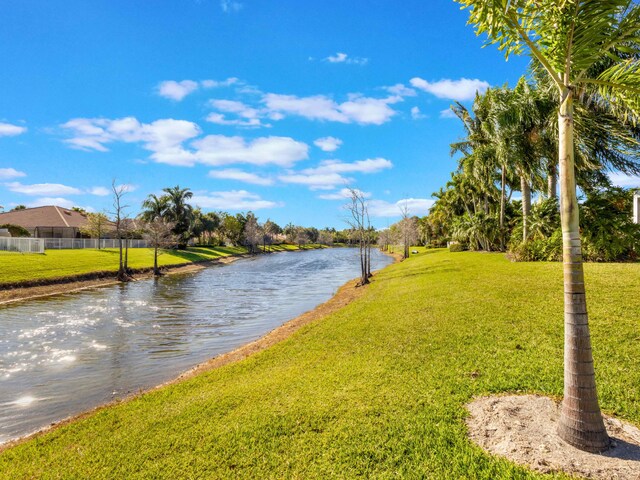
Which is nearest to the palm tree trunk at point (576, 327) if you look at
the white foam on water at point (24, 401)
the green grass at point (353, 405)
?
the green grass at point (353, 405)

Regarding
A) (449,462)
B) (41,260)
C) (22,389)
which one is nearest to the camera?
(449,462)

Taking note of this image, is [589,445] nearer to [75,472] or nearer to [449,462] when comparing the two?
[449,462]

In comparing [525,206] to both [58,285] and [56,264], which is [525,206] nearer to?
[58,285]

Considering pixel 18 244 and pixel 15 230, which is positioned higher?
pixel 15 230

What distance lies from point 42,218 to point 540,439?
71.6 meters

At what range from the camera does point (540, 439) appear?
15.3 ft

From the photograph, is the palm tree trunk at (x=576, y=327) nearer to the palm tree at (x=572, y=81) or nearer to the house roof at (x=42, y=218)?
the palm tree at (x=572, y=81)

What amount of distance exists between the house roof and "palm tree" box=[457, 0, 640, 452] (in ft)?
220

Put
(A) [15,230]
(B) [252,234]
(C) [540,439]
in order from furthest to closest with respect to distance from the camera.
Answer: (B) [252,234], (A) [15,230], (C) [540,439]

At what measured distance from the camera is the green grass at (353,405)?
471 cm

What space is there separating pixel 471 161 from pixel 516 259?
1592 centimetres

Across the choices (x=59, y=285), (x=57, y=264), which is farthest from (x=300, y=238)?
(x=59, y=285)

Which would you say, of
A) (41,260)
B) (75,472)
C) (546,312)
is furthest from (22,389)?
(41,260)

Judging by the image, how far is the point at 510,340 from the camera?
8.80 meters
